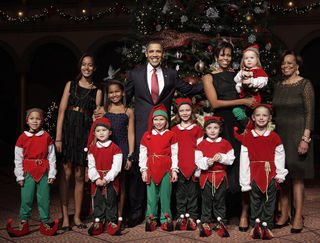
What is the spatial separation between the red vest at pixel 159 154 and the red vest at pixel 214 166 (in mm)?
311

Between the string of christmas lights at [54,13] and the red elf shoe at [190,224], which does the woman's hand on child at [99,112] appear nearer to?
the red elf shoe at [190,224]

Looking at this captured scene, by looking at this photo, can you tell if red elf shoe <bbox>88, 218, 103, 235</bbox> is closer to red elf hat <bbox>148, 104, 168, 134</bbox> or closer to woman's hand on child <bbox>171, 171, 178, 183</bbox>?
woman's hand on child <bbox>171, 171, 178, 183</bbox>

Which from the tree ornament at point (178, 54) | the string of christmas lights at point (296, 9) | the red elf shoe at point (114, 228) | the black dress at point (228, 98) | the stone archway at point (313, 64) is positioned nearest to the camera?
the red elf shoe at point (114, 228)

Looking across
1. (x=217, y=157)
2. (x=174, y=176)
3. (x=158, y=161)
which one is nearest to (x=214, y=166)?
(x=217, y=157)

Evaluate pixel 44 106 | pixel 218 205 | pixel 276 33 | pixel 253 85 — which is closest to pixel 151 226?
pixel 218 205

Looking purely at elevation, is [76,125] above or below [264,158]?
above

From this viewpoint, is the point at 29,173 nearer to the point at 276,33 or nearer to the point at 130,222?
the point at 130,222

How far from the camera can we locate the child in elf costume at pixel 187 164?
196 inches

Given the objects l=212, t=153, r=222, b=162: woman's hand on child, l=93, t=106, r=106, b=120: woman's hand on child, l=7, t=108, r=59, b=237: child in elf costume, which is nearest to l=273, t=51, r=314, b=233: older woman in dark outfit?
l=212, t=153, r=222, b=162: woman's hand on child

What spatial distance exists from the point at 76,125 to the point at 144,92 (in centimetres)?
78

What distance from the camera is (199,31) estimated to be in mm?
6234

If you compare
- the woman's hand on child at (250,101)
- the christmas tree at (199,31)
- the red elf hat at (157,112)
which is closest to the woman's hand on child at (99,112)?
the red elf hat at (157,112)

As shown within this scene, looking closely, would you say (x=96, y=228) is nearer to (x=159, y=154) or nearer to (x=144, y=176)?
(x=144, y=176)

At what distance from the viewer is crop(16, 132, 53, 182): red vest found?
4.81 m
